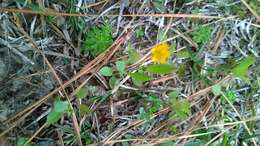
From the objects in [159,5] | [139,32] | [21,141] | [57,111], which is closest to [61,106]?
[57,111]

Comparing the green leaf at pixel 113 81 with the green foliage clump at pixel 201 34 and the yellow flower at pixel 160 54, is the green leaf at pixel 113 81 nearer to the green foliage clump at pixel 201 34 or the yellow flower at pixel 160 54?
the yellow flower at pixel 160 54

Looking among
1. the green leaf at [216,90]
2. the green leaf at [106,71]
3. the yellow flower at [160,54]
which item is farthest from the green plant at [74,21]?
the green leaf at [216,90]

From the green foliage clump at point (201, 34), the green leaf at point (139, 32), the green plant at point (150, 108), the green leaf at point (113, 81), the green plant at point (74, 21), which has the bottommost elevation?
the green plant at point (150, 108)

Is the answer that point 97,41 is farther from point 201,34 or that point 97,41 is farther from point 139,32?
point 201,34

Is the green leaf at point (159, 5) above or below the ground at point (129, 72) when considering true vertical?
above

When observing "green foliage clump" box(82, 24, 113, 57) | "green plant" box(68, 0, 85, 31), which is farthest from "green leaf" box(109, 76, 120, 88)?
"green plant" box(68, 0, 85, 31)

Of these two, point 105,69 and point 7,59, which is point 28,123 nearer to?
point 7,59
